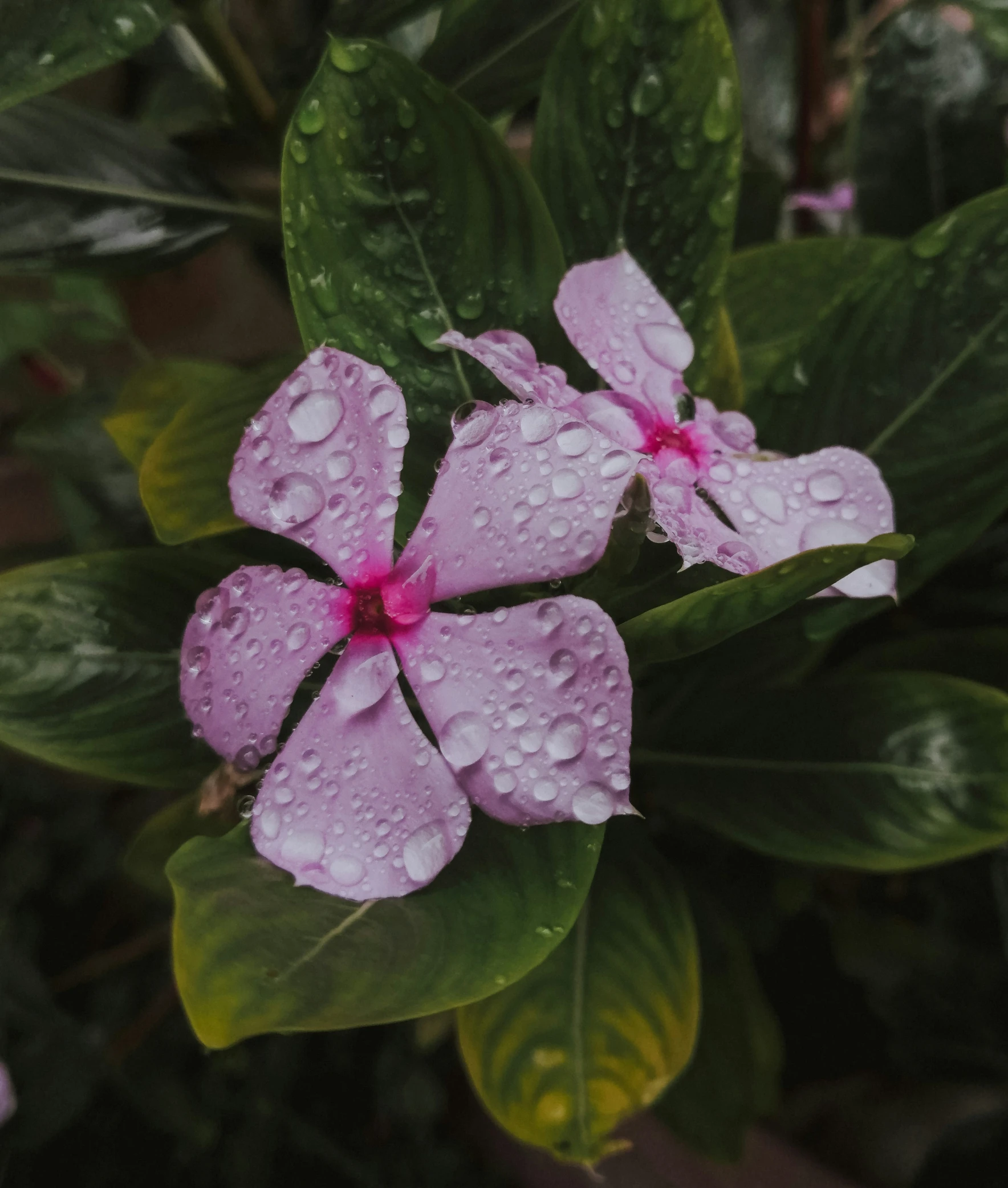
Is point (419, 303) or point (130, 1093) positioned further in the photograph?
point (130, 1093)

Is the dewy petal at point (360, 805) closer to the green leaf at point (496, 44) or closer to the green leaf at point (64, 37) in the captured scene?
the green leaf at point (64, 37)

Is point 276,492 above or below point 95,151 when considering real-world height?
below

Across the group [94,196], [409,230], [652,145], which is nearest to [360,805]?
[409,230]

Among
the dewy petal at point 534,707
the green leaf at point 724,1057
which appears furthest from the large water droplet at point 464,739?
the green leaf at point 724,1057

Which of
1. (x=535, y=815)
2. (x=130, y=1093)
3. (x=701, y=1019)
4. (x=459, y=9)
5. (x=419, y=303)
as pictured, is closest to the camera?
(x=535, y=815)

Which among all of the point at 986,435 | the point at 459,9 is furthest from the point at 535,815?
the point at 459,9

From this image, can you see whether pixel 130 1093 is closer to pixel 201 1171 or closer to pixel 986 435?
pixel 201 1171

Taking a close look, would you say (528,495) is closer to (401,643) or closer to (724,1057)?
(401,643)
